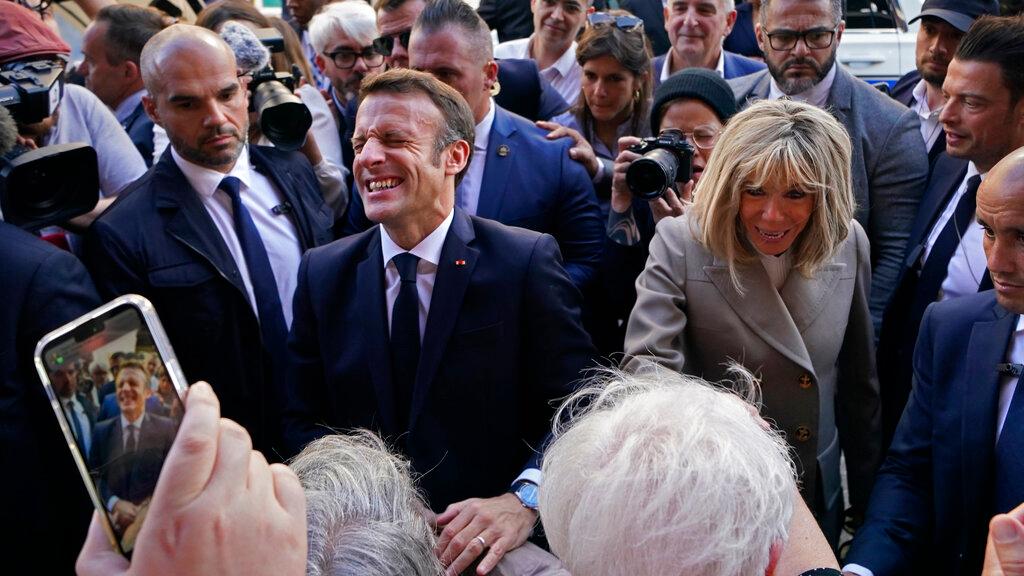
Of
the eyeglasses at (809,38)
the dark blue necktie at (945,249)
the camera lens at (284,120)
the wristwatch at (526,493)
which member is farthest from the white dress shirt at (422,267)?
the eyeglasses at (809,38)

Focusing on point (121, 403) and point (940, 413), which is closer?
point (121, 403)

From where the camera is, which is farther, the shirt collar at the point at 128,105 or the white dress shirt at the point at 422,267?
the shirt collar at the point at 128,105

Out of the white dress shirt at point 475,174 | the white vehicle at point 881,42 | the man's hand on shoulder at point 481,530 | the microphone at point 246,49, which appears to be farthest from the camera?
the white vehicle at point 881,42

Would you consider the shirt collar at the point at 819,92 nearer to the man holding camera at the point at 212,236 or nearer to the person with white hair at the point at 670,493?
the man holding camera at the point at 212,236

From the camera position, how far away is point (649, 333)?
8.29 ft

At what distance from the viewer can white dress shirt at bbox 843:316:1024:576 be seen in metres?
2.23

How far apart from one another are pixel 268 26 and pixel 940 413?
3343mm

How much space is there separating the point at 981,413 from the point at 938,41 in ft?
7.01

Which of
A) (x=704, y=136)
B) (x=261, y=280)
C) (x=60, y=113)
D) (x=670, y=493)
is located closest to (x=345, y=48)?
(x=60, y=113)

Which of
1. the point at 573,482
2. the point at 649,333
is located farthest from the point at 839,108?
the point at 573,482

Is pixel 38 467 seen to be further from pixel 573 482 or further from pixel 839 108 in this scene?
pixel 839 108

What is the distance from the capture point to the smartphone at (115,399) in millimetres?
1084

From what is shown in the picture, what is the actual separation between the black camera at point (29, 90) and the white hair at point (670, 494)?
2.06m

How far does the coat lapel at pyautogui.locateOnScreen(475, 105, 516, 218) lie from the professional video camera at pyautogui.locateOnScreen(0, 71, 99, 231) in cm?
125
